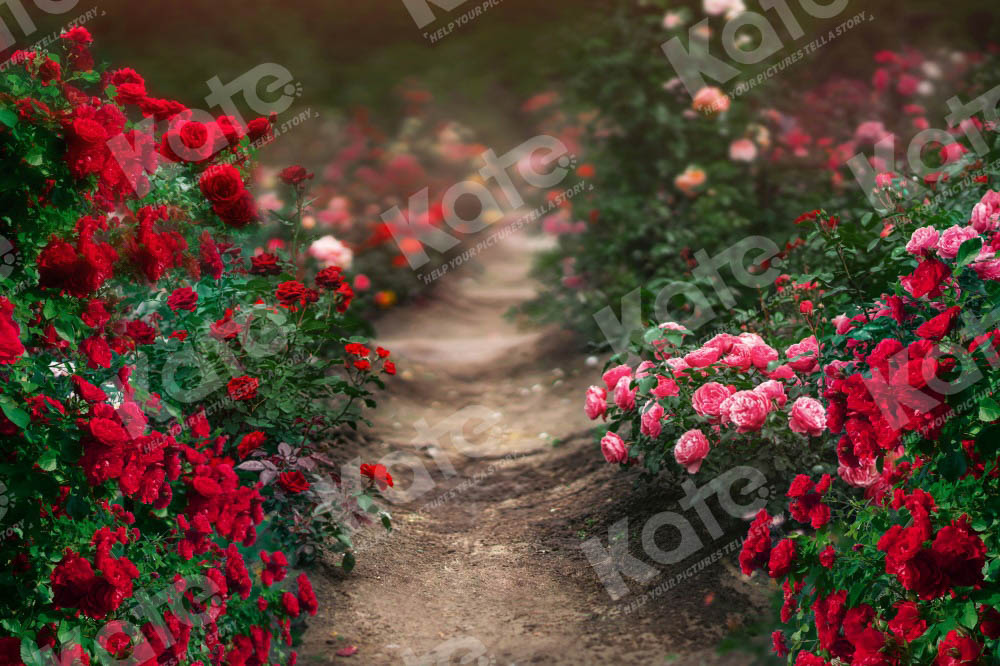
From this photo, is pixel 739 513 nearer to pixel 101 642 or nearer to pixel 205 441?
pixel 205 441

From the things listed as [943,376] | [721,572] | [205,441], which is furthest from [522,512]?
[943,376]

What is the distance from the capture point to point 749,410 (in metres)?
2.62

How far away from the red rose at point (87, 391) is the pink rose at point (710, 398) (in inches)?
67.4

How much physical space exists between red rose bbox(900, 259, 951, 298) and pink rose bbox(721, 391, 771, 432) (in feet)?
2.63

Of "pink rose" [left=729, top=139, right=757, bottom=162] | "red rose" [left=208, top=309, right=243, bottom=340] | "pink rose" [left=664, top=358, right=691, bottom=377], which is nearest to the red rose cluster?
"red rose" [left=208, top=309, right=243, bottom=340]

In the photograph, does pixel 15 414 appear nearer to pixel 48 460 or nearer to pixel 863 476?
pixel 48 460

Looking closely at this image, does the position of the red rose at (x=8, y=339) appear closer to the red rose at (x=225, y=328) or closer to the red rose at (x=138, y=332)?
the red rose at (x=138, y=332)

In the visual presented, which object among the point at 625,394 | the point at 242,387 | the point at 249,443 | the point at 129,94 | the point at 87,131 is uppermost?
the point at 129,94

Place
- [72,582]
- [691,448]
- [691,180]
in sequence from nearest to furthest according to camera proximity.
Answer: [72,582], [691,448], [691,180]

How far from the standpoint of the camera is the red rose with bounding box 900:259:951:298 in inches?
72.7

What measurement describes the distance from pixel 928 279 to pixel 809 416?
30.5 inches

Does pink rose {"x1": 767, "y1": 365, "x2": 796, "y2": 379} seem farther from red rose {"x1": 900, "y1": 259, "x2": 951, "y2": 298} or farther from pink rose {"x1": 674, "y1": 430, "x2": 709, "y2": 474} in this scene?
red rose {"x1": 900, "y1": 259, "x2": 951, "y2": 298}

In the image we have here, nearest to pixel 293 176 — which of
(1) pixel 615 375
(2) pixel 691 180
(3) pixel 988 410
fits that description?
(1) pixel 615 375

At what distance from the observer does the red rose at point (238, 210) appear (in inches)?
97.2
